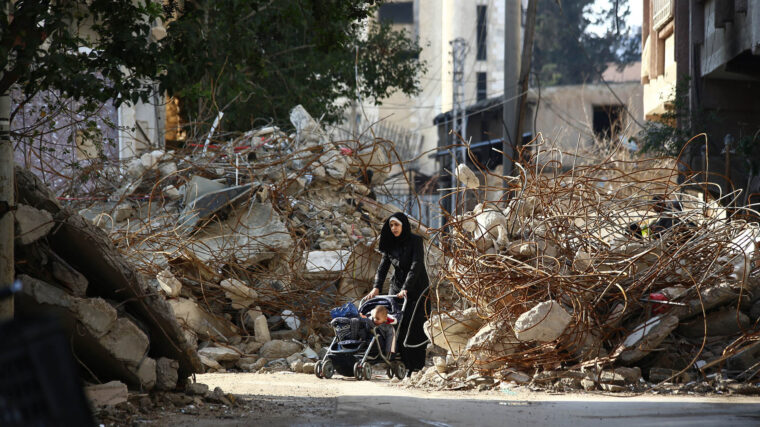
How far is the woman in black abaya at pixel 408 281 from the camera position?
9000mm

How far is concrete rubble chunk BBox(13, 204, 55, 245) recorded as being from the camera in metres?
5.71

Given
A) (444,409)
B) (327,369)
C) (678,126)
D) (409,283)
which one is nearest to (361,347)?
(327,369)

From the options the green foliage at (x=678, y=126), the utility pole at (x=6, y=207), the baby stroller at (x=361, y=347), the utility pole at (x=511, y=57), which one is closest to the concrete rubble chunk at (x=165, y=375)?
the utility pole at (x=6, y=207)

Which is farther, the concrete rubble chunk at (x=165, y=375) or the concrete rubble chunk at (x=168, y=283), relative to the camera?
the concrete rubble chunk at (x=168, y=283)

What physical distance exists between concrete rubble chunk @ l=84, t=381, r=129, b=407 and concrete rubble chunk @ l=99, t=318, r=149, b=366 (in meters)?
0.26

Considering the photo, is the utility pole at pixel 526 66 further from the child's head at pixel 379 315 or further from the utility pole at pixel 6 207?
the utility pole at pixel 6 207

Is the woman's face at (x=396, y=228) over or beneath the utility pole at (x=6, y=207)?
beneath

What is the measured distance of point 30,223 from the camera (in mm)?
5758

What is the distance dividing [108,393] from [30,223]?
4.38ft

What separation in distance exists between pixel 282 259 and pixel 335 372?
3.17m

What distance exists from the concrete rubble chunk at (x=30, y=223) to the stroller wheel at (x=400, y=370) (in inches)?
169

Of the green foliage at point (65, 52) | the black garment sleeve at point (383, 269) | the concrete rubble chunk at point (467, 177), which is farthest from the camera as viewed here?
the concrete rubble chunk at point (467, 177)

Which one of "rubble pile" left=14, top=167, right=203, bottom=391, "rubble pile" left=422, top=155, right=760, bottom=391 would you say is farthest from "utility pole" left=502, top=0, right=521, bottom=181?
"rubble pile" left=14, top=167, right=203, bottom=391

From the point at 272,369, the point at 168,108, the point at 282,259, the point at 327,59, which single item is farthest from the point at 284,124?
the point at 272,369
